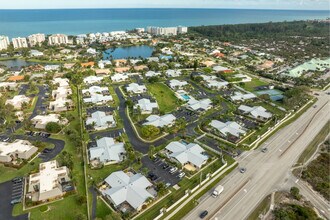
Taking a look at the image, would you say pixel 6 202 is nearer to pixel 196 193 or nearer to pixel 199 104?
pixel 196 193

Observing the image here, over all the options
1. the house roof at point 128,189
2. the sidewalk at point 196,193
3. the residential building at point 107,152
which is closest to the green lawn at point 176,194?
the sidewalk at point 196,193

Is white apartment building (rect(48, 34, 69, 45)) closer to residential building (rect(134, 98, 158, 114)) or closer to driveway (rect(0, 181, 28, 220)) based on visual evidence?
residential building (rect(134, 98, 158, 114))

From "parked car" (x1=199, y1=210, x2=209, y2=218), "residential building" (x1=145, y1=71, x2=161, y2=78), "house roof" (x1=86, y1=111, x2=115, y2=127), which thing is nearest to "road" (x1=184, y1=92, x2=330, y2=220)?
"parked car" (x1=199, y1=210, x2=209, y2=218)

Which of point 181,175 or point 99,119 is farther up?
point 99,119

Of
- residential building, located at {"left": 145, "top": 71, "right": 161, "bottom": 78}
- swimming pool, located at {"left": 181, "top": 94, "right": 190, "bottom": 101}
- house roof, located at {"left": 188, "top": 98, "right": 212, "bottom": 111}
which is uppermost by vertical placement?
residential building, located at {"left": 145, "top": 71, "right": 161, "bottom": 78}

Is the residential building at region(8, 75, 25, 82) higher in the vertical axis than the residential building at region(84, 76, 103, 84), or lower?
lower

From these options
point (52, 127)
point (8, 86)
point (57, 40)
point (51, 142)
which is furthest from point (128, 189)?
point (57, 40)

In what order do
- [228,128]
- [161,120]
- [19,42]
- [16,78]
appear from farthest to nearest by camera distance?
[19,42]
[16,78]
[161,120]
[228,128]
